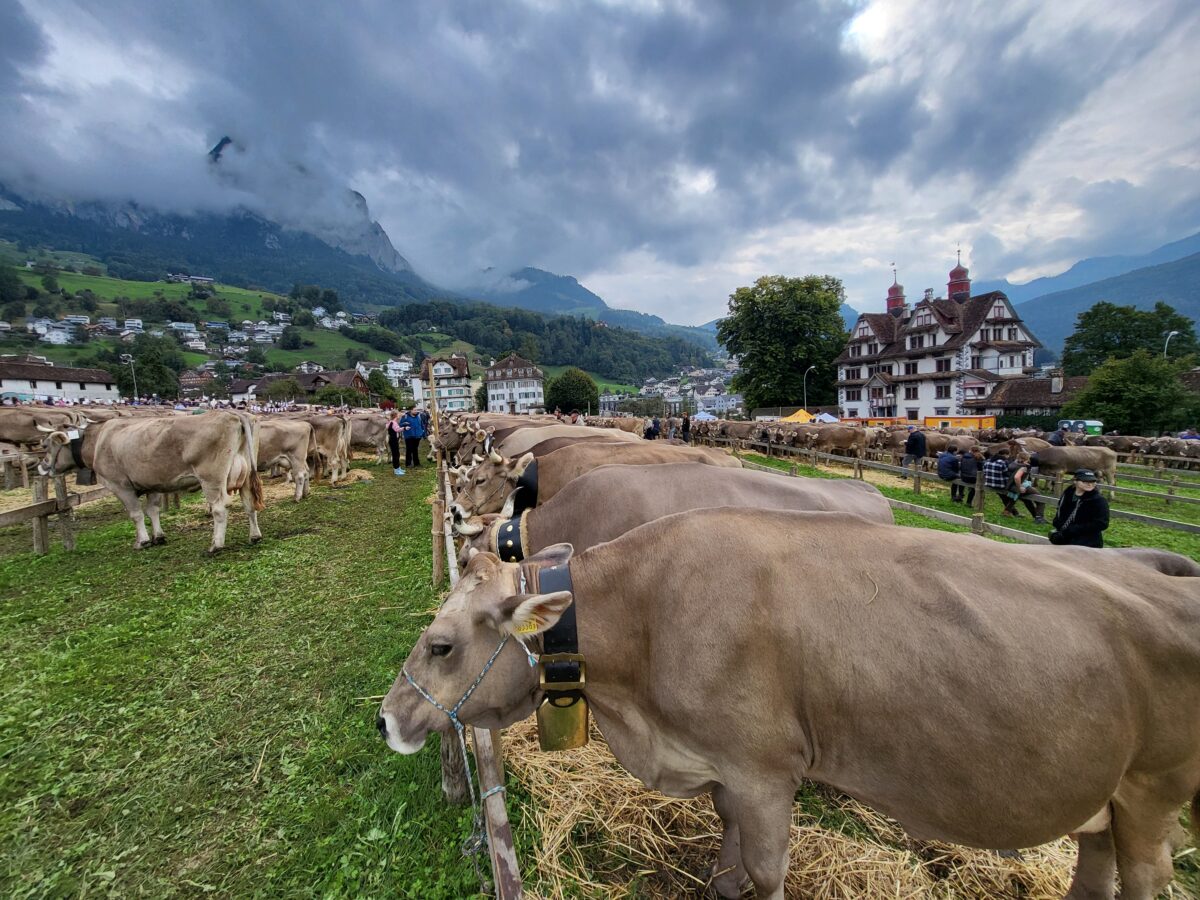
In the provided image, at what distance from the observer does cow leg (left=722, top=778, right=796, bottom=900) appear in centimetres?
234

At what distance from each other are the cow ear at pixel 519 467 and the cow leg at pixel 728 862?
4.89m

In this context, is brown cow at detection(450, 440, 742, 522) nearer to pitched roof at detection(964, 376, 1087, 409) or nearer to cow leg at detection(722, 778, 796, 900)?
cow leg at detection(722, 778, 796, 900)

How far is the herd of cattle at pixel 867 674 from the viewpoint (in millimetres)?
2020

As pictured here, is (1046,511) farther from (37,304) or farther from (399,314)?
(399,314)

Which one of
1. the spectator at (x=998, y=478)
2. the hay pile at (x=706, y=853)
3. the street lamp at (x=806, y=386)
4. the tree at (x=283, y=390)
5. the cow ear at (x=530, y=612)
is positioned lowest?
the hay pile at (x=706, y=853)

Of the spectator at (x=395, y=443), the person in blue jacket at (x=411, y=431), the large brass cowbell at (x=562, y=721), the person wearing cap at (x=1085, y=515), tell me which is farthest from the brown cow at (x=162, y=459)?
the person wearing cap at (x=1085, y=515)

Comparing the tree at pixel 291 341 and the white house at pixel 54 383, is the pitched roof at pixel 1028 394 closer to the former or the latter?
the white house at pixel 54 383

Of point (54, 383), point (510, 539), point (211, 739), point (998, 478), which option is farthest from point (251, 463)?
point (54, 383)

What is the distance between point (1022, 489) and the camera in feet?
38.7

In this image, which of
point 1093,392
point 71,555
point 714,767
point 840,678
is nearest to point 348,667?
point 714,767

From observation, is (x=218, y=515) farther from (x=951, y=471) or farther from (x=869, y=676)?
(x=951, y=471)

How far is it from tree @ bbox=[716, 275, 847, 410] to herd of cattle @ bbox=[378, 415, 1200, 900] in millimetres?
53028

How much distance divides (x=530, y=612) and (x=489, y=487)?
5479mm

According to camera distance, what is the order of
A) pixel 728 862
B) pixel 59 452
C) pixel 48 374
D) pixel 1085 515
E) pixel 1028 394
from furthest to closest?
pixel 48 374
pixel 1028 394
pixel 59 452
pixel 1085 515
pixel 728 862
